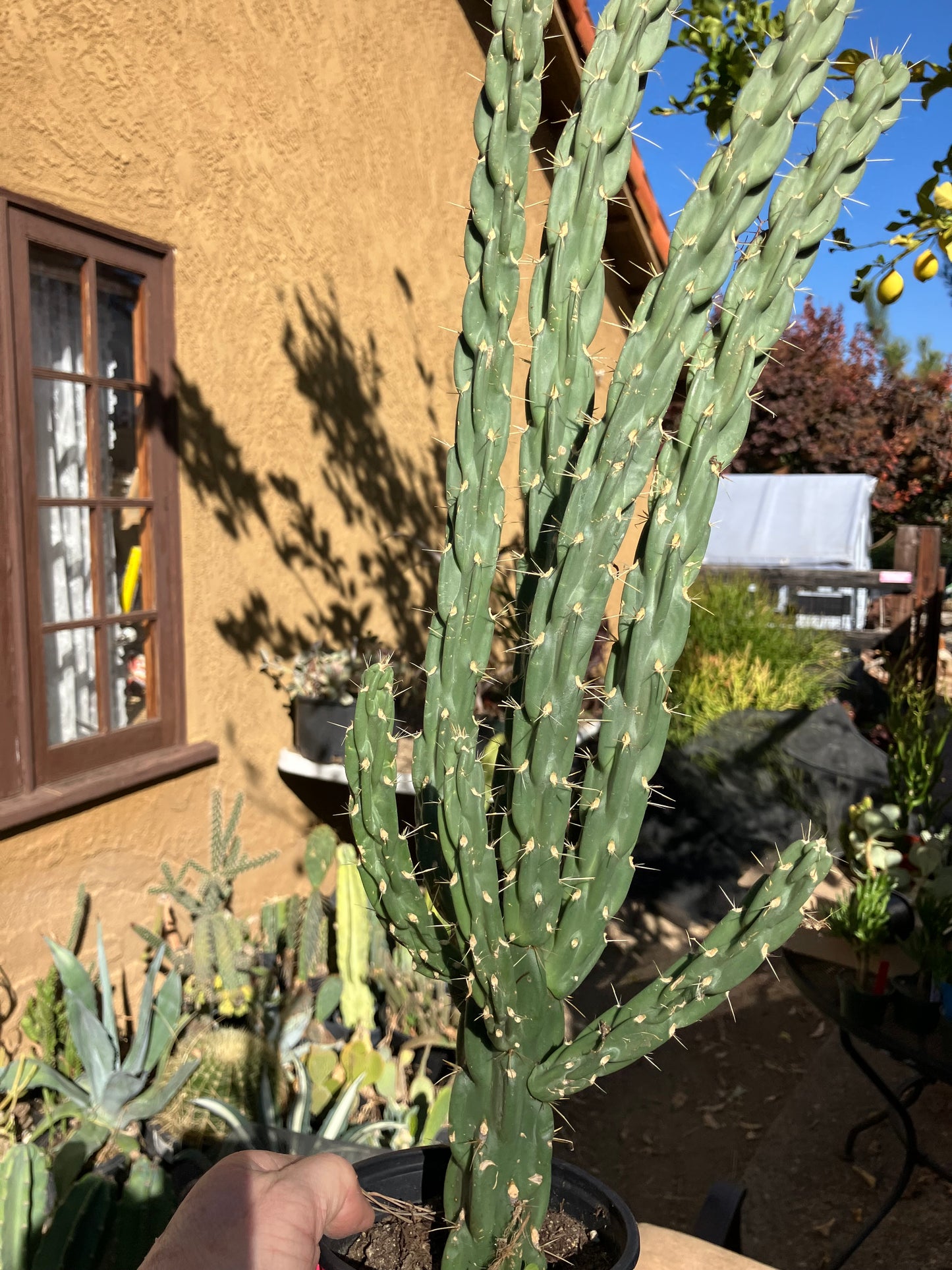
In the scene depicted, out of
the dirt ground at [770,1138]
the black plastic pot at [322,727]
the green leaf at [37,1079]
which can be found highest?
the black plastic pot at [322,727]

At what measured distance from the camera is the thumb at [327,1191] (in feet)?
3.75

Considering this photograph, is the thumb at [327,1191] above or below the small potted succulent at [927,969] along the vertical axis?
above

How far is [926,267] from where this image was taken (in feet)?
8.35

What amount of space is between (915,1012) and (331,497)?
3478 mm

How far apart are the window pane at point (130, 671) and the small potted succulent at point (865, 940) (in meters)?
2.68

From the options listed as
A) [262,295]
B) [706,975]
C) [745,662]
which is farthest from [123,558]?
[745,662]

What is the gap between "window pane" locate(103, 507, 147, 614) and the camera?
3789 mm

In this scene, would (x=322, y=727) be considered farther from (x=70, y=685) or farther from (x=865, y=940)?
(x=865, y=940)

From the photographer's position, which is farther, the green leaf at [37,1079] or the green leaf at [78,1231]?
the green leaf at [37,1079]

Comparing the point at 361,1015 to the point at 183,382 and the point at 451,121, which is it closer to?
the point at 183,382

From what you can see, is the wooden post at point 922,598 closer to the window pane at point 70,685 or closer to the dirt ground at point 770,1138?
the dirt ground at point 770,1138

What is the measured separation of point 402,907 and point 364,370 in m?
3.96

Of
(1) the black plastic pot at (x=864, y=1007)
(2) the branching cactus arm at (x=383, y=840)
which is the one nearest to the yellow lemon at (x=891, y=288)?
(2) the branching cactus arm at (x=383, y=840)

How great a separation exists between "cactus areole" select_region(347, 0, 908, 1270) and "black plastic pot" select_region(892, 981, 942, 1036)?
140 cm
